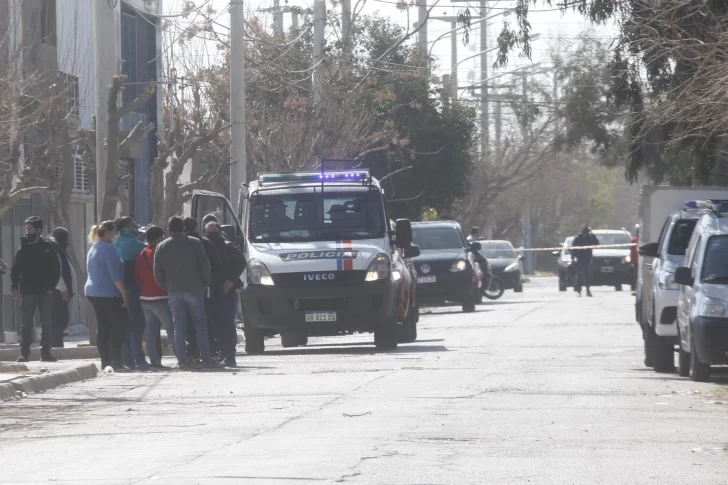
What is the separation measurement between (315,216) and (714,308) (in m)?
7.11

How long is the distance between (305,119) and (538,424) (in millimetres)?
22056

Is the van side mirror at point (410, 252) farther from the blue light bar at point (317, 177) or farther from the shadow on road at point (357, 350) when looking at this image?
the blue light bar at point (317, 177)

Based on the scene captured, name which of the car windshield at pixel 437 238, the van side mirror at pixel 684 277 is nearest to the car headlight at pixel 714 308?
the van side mirror at pixel 684 277

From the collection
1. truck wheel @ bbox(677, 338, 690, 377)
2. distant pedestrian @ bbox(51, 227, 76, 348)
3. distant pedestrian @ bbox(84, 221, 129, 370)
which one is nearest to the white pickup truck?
truck wheel @ bbox(677, 338, 690, 377)

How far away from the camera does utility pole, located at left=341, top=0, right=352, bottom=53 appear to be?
116ft

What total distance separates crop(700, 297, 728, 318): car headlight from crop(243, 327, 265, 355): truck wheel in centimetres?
722

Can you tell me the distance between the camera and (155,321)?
17359 millimetres

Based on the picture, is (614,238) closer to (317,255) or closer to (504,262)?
(504,262)

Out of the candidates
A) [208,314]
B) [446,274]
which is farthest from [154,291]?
[446,274]

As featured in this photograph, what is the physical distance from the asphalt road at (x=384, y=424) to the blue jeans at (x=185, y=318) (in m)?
0.59

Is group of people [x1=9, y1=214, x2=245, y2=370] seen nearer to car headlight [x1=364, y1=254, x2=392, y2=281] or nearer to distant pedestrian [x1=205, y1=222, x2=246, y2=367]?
distant pedestrian [x1=205, y1=222, x2=246, y2=367]

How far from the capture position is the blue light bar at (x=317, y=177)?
20219mm

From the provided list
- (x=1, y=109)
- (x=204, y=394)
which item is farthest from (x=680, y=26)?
(x=1, y=109)

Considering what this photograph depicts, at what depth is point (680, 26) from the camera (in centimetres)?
1623
